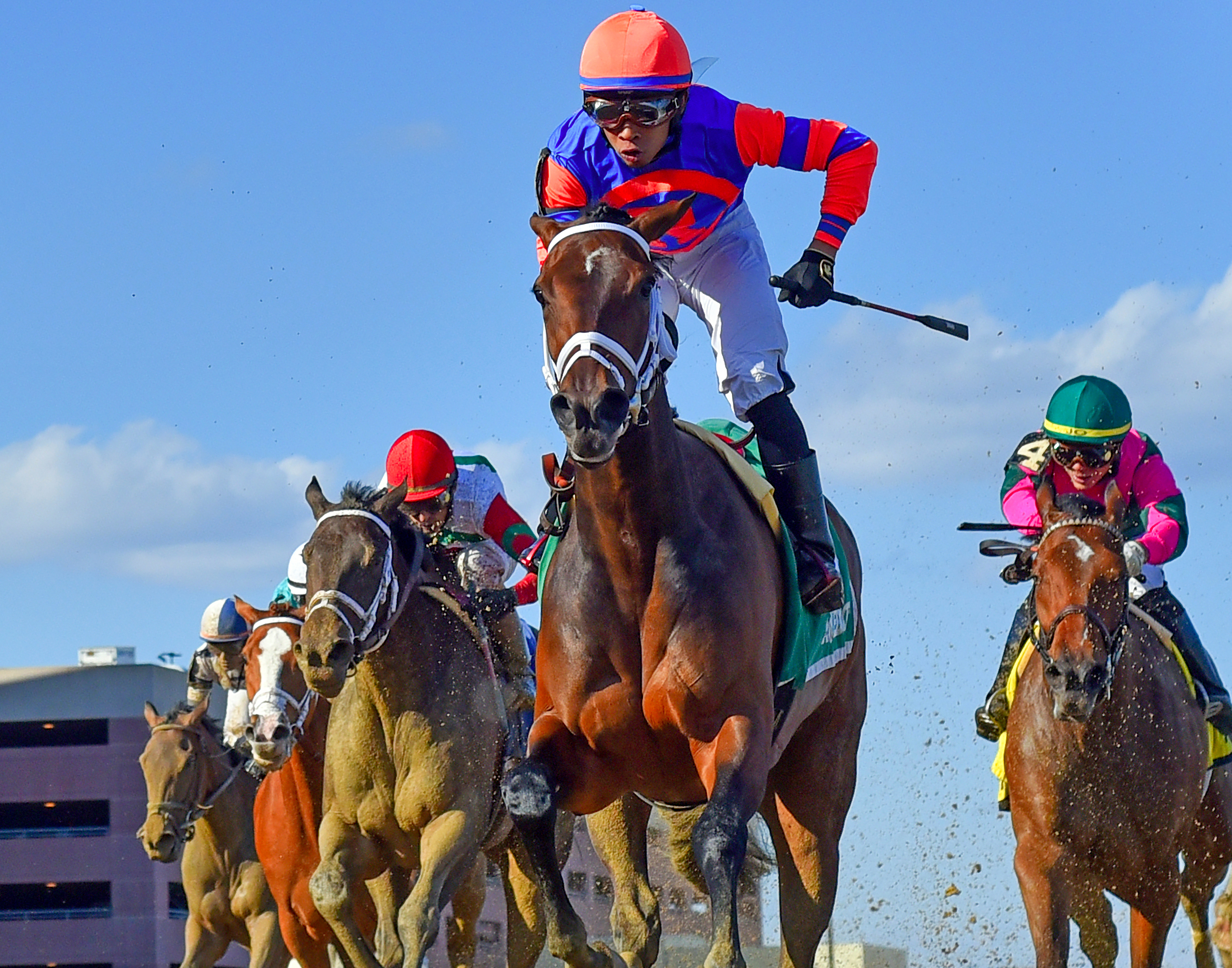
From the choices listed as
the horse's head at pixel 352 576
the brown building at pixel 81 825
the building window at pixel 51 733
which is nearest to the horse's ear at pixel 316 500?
the horse's head at pixel 352 576

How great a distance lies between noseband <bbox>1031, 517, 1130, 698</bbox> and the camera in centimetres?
801

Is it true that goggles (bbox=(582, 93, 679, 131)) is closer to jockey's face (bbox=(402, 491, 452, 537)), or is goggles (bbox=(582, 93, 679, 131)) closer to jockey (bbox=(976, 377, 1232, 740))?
jockey (bbox=(976, 377, 1232, 740))

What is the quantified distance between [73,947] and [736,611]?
32.8 metres

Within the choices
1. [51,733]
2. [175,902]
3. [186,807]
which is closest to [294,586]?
[186,807]

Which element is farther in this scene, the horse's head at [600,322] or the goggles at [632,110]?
the goggles at [632,110]

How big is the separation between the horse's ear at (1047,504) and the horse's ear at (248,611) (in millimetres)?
4321

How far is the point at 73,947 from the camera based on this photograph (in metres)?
36.2

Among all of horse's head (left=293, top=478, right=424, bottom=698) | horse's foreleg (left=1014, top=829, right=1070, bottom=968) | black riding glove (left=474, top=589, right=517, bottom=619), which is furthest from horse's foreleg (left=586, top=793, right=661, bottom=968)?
black riding glove (left=474, top=589, right=517, bottom=619)

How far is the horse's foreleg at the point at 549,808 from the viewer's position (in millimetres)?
5910

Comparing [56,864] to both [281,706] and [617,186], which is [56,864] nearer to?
[281,706]

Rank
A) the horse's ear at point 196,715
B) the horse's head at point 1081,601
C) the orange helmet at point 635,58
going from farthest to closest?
the horse's ear at point 196,715, the horse's head at point 1081,601, the orange helmet at point 635,58

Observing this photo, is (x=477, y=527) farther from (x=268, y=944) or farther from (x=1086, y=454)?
(x=268, y=944)

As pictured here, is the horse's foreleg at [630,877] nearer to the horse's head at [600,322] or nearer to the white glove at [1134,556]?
the horse's head at [600,322]

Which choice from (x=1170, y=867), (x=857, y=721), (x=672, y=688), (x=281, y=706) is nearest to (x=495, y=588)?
(x=281, y=706)
